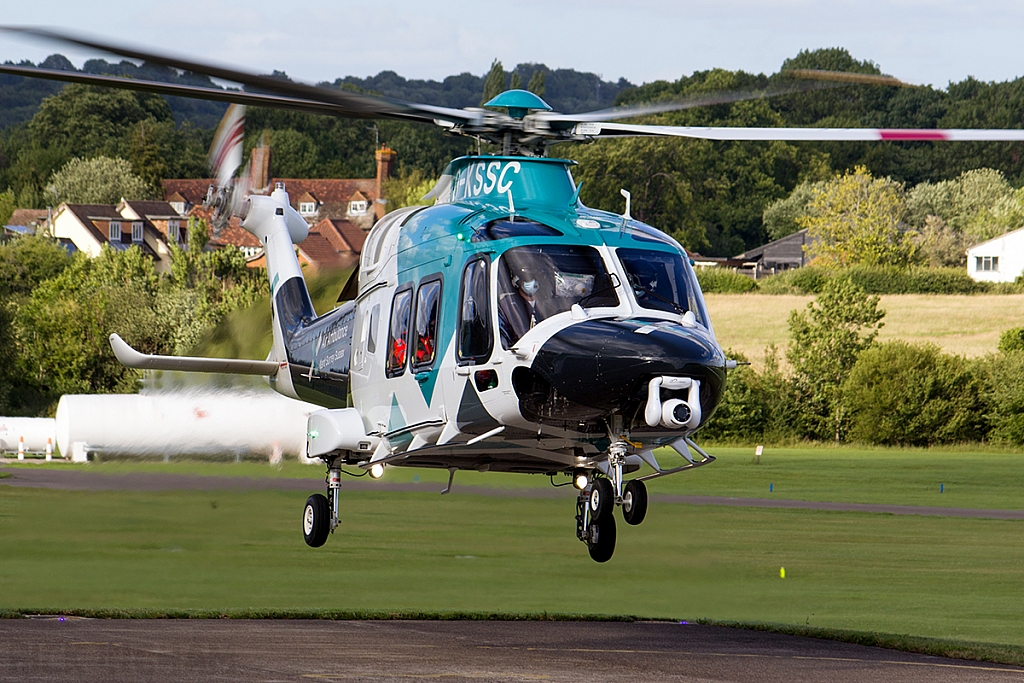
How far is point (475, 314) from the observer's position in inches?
583

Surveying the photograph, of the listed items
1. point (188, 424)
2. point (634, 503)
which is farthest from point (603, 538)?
point (188, 424)

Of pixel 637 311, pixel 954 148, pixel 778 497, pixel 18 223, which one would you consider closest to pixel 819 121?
pixel 954 148

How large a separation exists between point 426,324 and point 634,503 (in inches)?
133

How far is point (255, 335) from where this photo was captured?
39.2 metres

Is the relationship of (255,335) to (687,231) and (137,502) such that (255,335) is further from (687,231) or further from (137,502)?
(687,231)

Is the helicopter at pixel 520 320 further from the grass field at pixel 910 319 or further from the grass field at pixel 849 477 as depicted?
the grass field at pixel 910 319

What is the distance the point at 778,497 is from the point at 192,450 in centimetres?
2711

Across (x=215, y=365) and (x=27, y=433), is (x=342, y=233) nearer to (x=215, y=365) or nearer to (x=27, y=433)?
(x=215, y=365)

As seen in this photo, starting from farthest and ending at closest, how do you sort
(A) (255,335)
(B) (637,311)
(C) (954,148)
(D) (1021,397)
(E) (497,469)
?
(C) (954,148) < (D) (1021,397) < (A) (255,335) < (E) (497,469) < (B) (637,311)

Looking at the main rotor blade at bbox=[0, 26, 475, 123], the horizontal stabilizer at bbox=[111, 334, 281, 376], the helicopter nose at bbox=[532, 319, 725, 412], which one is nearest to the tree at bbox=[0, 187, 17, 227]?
the horizontal stabilizer at bbox=[111, 334, 281, 376]

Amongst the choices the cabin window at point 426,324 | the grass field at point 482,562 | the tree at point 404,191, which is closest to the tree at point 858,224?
the grass field at point 482,562

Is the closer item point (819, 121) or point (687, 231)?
point (687, 231)

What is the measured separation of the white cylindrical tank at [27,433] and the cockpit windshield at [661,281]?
48.5 m

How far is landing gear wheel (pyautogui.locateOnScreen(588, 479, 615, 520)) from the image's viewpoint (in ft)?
46.5
